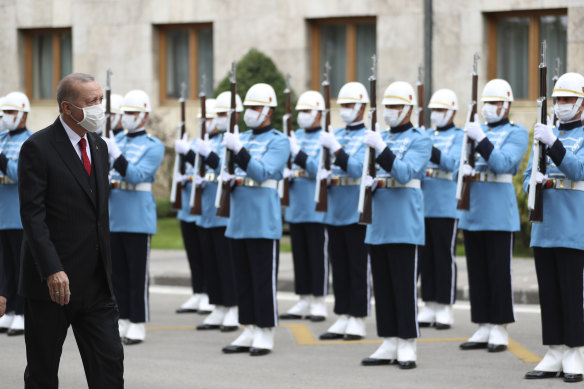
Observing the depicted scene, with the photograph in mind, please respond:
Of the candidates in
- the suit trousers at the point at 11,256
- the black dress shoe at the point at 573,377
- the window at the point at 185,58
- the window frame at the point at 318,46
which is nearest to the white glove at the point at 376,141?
the black dress shoe at the point at 573,377

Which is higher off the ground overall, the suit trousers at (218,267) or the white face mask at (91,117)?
the white face mask at (91,117)

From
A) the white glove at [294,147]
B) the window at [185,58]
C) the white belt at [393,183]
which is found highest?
the window at [185,58]

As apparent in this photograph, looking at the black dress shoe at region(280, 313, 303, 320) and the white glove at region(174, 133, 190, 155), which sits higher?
the white glove at region(174, 133, 190, 155)

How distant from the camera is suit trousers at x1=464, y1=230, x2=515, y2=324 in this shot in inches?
402

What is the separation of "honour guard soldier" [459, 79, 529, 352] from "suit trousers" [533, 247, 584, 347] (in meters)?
1.18

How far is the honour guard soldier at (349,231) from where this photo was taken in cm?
1116

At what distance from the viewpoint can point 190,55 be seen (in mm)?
23359

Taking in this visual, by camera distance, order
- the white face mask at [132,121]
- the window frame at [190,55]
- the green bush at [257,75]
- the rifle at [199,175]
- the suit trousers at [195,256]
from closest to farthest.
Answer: the white face mask at [132,121]
the rifle at [199,175]
the suit trousers at [195,256]
the green bush at [257,75]
the window frame at [190,55]

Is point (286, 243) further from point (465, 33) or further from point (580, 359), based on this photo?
point (580, 359)

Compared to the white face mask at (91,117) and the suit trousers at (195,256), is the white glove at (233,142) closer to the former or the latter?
the suit trousers at (195,256)

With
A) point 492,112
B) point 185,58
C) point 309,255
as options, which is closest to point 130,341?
point 309,255

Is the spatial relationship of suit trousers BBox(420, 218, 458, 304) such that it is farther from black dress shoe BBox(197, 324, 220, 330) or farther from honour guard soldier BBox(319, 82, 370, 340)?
black dress shoe BBox(197, 324, 220, 330)

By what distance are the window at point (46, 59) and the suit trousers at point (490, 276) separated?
1581 centimetres

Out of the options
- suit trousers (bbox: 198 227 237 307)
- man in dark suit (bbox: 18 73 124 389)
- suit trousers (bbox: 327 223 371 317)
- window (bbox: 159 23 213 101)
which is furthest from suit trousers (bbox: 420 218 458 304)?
window (bbox: 159 23 213 101)
